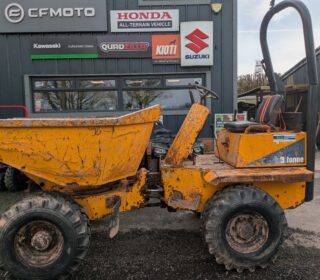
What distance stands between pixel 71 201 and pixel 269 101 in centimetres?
246

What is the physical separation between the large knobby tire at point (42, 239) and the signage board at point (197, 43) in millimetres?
6098

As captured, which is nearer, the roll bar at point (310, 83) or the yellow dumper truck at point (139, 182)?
the yellow dumper truck at point (139, 182)

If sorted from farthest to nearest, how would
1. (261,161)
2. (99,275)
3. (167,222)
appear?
(167,222)
(261,161)
(99,275)

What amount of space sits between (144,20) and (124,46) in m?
0.79

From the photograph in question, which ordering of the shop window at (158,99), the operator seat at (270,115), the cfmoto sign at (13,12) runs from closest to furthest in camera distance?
1. the operator seat at (270,115)
2. the cfmoto sign at (13,12)
3. the shop window at (158,99)

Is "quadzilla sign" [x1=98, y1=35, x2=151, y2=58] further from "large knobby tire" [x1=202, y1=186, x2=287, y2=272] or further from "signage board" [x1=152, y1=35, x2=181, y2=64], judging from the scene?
"large knobby tire" [x1=202, y1=186, x2=287, y2=272]

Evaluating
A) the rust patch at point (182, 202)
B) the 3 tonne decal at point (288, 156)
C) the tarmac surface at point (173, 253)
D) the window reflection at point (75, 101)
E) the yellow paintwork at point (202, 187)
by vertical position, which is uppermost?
the window reflection at point (75, 101)

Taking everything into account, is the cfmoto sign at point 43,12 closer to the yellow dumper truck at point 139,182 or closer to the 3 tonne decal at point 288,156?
the yellow dumper truck at point 139,182

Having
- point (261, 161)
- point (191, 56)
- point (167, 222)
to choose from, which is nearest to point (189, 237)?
point (167, 222)

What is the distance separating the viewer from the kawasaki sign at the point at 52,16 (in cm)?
835

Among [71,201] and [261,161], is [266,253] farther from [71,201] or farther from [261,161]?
[71,201]

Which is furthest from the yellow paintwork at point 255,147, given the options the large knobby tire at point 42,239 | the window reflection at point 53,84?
the window reflection at point 53,84

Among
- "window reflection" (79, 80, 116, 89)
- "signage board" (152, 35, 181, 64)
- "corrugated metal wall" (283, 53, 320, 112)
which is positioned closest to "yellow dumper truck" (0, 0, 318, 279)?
"signage board" (152, 35, 181, 64)

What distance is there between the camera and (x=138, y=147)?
356cm
